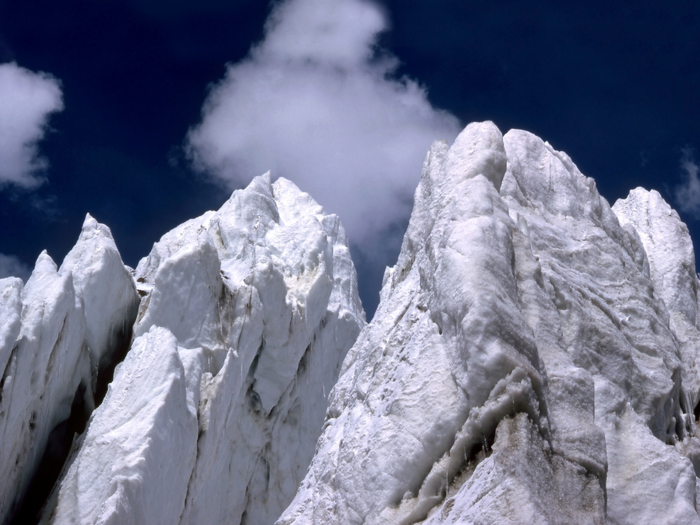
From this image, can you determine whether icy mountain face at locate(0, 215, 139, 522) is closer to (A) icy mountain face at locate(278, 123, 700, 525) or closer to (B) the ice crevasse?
(B) the ice crevasse

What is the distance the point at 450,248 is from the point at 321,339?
12616mm

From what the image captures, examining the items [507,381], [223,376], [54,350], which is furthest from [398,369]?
[223,376]

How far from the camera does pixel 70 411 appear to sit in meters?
12.9

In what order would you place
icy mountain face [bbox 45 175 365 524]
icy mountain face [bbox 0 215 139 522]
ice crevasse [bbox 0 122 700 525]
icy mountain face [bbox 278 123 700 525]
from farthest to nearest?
icy mountain face [bbox 45 175 365 524]
icy mountain face [bbox 0 215 139 522]
ice crevasse [bbox 0 122 700 525]
icy mountain face [bbox 278 123 700 525]

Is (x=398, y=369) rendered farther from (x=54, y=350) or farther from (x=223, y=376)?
(x=223, y=376)

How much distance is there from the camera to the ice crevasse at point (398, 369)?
19.2 feet

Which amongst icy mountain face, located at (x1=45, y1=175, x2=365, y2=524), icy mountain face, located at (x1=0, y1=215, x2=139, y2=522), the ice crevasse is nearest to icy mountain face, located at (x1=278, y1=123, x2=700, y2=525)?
the ice crevasse

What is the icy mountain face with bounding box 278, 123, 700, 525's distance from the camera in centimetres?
558

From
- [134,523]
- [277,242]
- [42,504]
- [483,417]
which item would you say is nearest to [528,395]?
[483,417]

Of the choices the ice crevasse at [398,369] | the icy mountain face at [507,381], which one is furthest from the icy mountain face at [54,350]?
the icy mountain face at [507,381]

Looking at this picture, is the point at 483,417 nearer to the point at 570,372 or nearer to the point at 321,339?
Answer: the point at 570,372

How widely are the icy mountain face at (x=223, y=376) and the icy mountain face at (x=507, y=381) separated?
13.3ft

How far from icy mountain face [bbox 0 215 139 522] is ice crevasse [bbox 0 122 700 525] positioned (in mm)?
43

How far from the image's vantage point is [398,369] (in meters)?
7.13
